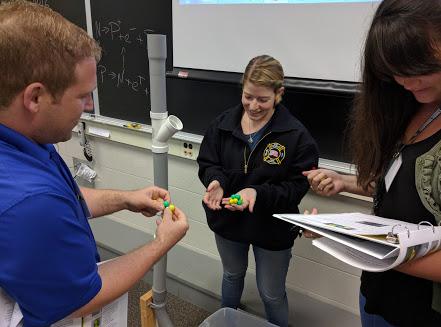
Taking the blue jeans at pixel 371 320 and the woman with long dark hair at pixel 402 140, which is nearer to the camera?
the woman with long dark hair at pixel 402 140

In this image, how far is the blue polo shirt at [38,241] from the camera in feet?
2.19

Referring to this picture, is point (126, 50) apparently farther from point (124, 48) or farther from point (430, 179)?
point (430, 179)

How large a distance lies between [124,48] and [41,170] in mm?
1742

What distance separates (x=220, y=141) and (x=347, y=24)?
72 centimetres

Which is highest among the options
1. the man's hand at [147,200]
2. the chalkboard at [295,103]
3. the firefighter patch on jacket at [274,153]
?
the chalkboard at [295,103]

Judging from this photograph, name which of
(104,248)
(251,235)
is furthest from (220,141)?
(104,248)

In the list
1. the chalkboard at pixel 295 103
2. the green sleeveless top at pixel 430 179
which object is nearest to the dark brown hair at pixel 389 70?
the green sleeveless top at pixel 430 179

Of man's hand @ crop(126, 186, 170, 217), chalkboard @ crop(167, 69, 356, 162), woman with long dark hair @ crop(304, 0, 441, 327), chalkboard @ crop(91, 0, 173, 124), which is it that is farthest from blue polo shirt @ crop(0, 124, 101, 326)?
chalkboard @ crop(91, 0, 173, 124)

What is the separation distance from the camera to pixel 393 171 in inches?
38.9

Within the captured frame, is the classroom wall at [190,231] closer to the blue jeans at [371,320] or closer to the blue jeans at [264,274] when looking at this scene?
the blue jeans at [264,274]

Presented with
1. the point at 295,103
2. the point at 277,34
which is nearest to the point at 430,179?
the point at 295,103

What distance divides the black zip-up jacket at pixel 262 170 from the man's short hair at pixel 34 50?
3.02 ft

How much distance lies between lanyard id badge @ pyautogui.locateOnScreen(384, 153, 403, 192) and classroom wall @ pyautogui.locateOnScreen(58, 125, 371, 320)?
0.77m

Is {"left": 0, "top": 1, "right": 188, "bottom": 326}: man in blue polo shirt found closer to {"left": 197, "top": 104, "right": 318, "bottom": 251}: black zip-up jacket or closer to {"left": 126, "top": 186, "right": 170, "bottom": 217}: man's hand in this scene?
{"left": 126, "top": 186, "right": 170, "bottom": 217}: man's hand
